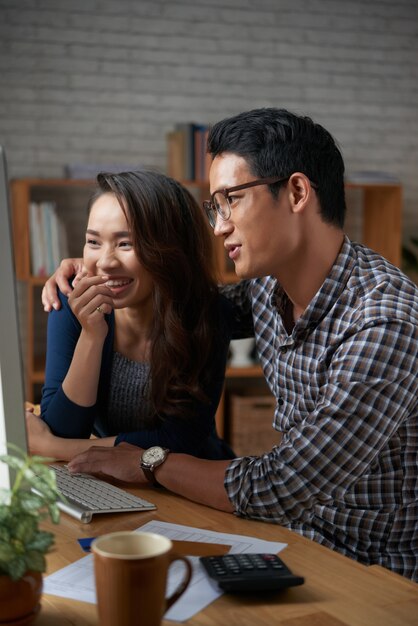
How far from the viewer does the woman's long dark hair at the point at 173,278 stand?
6.63 feet

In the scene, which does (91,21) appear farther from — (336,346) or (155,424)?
(336,346)

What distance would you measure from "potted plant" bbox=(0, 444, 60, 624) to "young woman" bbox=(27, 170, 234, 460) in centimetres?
96

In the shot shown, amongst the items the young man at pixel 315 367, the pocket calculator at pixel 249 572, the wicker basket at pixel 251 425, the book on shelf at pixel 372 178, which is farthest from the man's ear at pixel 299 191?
the book on shelf at pixel 372 178

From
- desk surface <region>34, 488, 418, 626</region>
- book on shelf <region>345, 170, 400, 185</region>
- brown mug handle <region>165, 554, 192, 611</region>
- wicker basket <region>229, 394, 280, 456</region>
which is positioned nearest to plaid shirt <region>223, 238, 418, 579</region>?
desk surface <region>34, 488, 418, 626</region>

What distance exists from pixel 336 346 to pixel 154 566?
87 cm

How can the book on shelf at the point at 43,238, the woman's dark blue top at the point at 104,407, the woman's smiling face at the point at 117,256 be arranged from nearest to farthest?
the woman's dark blue top at the point at 104,407 < the woman's smiling face at the point at 117,256 < the book on shelf at the point at 43,238

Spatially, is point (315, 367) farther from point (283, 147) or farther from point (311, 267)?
point (283, 147)

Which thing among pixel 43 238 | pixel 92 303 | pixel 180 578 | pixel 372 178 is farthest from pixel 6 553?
pixel 372 178

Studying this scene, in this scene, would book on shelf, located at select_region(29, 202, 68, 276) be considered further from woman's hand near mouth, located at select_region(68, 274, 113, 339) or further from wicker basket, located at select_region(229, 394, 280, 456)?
woman's hand near mouth, located at select_region(68, 274, 113, 339)

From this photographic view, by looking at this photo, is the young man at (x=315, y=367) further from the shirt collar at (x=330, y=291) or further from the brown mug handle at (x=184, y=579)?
the brown mug handle at (x=184, y=579)

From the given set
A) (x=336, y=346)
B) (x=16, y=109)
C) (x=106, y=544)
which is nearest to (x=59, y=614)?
(x=106, y=544)

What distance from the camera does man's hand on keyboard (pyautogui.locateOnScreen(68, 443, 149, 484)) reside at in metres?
1.68

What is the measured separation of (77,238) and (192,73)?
1194mm

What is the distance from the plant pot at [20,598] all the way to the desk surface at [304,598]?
0.05 m
